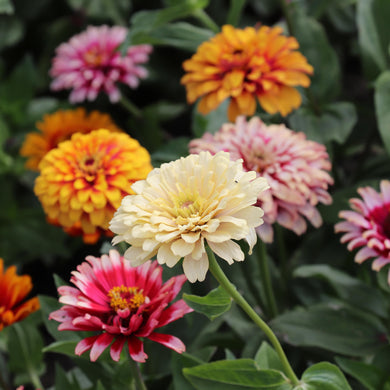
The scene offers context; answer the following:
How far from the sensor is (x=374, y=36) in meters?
1.06

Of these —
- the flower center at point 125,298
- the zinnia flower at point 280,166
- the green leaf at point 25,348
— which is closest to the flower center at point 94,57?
the zinnia flower at point 280,166

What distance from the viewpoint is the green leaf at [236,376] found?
0.58m

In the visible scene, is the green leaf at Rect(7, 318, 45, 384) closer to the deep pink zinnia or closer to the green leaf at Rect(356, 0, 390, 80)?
the deep pink zinnia

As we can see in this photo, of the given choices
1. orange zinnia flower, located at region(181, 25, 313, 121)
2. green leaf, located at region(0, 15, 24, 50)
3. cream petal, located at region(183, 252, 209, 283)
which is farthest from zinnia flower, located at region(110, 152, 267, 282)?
green leaf, located at region(0, 15, 24, 50)

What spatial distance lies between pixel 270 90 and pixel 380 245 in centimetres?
27

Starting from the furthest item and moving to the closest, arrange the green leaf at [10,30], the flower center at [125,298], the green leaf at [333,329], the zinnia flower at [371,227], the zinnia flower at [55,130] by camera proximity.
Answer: the green leaf at [10,30] → the zinnia flower at [55,130] → the green leaf at [333,329] → the zinnia flower at [371,227] → the flower center at [125,298]

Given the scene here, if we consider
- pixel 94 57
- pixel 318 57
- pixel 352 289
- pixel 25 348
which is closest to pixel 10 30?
pixel 94 57

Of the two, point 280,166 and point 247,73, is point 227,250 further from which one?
point 247,73

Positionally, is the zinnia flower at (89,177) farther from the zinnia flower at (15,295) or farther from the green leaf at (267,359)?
the green leaf at (267,359)

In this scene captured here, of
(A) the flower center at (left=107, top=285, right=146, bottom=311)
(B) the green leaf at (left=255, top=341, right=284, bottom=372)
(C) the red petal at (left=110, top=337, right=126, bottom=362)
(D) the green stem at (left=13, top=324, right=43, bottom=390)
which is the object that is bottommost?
(D) the green stem at (left=13, top=324, right=43, bottom=390)

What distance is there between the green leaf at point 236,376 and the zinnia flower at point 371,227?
Answer: 0.18m

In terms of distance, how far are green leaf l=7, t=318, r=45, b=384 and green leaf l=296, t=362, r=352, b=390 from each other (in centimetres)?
37

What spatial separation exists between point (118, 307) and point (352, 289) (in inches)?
15.9

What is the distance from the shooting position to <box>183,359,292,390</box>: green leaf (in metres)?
0.58
